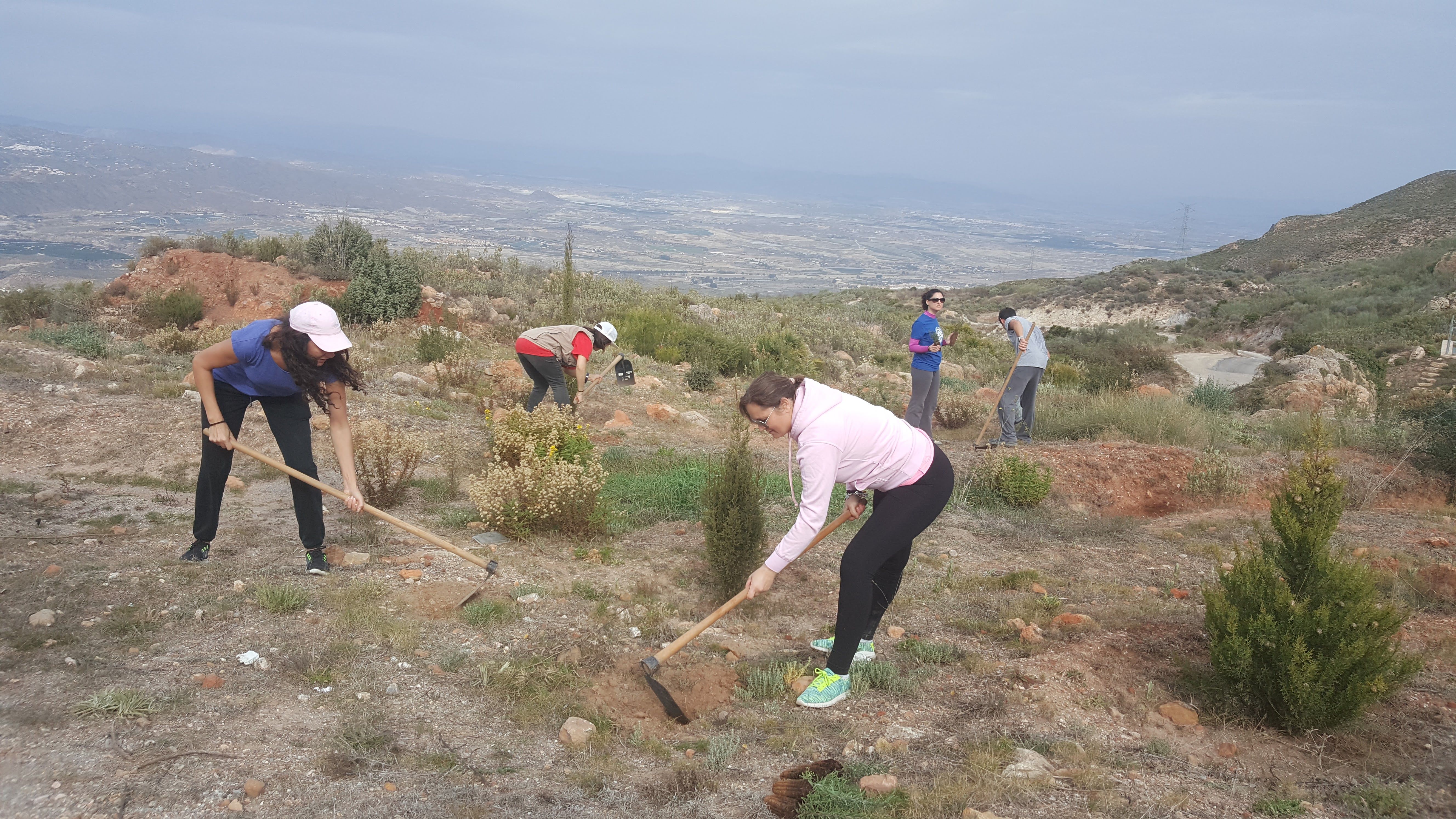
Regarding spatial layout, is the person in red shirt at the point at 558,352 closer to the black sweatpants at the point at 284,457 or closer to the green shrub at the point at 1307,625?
the black sweatpants at the point at 284,457

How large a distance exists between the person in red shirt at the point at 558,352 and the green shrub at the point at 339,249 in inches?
407

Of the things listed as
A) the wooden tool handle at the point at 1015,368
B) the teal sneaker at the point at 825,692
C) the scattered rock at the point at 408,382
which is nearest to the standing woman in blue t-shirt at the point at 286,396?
the teal sneaker at the point at 825,692

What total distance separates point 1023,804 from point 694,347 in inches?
487

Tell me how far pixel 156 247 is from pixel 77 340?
822cm

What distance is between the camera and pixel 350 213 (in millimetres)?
44469

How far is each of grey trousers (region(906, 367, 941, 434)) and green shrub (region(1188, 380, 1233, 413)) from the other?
5.72 metres

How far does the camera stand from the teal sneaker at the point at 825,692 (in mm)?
3904

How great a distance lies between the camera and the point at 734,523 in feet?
16.8

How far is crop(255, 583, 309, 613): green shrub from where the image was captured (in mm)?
4457

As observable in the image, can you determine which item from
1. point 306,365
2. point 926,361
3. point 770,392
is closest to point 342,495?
point 306,365

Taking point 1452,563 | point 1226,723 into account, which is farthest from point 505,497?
point 1452,563

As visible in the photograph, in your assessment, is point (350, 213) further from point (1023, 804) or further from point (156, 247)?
point (1023, 804)

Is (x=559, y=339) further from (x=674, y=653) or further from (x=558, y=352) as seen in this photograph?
(x=674, y=653)

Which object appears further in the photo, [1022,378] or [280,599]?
[1022,378]
